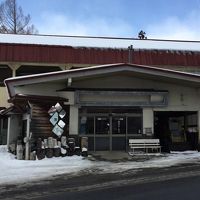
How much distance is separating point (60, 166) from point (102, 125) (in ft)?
21.9

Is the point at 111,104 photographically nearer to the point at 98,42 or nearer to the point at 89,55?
the point at 89,55

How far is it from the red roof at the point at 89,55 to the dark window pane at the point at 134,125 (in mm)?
7688

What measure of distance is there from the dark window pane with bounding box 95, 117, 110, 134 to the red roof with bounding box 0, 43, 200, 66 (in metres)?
7.47

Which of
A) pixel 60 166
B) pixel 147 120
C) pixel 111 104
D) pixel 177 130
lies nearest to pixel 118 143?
pixel 147 120

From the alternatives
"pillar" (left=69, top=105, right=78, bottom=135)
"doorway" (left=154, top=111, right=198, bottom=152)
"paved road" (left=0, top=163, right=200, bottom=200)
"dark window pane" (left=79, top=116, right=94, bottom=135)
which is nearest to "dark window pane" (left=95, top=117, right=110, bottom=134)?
"dark window pane" (left=79, top=116, right=94, bottom=135)

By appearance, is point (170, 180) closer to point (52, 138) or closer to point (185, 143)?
point (52, 138)

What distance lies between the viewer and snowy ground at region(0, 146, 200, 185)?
14555 millimetres

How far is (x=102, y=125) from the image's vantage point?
23.4 m

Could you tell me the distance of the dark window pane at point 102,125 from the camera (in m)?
23.4

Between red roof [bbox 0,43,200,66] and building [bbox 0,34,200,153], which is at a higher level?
red roof [bbox 0,43,200,66]

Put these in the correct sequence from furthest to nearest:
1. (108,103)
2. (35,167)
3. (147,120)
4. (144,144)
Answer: (147,120) → (108,103) → (144,144) → (35,167)

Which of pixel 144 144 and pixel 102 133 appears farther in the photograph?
pixel 102 133

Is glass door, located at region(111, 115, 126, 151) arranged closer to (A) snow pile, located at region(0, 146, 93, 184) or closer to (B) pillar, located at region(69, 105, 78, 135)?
(B) pillar, located at region(69, 105, 78, 135)

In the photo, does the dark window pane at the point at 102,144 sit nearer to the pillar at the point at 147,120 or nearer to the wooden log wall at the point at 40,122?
the pillar at the point at 147,120
